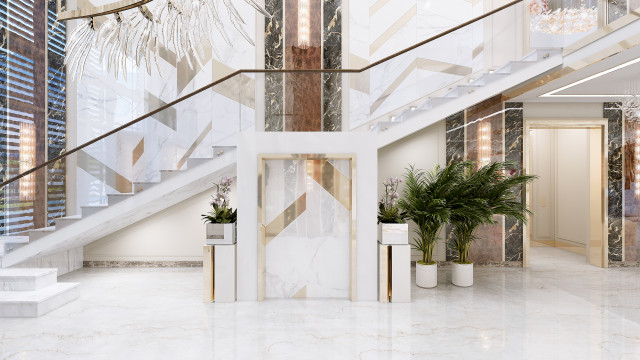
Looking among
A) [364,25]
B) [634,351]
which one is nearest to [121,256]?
[364,25]

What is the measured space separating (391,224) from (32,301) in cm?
411

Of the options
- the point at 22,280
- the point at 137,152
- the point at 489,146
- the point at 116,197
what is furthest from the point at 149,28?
the point at 489,146

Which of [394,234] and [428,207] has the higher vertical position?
[428,207]

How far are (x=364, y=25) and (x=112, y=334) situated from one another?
20.6ft

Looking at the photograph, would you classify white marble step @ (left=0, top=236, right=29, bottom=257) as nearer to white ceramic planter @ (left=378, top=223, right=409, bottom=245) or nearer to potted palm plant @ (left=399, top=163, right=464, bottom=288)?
white ceramic planter @ (left=378, top=223, right=409, bottom=245)

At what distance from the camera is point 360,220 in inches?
176

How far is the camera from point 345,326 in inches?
145

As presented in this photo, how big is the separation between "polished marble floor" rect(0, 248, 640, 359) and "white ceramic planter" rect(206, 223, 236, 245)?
2.45 feet

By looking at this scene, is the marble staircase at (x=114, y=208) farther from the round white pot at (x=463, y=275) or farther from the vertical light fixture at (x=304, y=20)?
the round white pot at (x=463, y=275)

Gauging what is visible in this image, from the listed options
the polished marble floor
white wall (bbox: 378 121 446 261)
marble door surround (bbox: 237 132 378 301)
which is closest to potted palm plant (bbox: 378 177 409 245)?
marble door surround (bbox: 237 132 378 301)

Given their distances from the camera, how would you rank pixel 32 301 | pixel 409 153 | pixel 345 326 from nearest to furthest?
pixel 345 326 → pixel 32 301 → pixel 409 153

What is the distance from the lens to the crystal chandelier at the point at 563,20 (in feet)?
14.3

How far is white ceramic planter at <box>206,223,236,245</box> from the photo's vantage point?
4.44 m

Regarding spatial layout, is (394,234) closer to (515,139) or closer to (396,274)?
(396,274)
